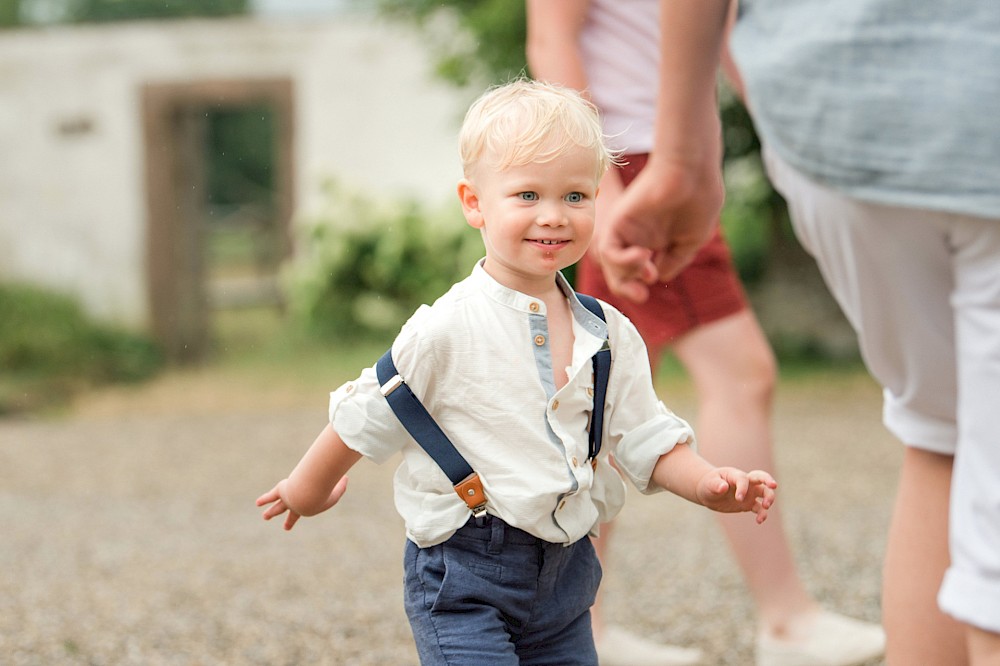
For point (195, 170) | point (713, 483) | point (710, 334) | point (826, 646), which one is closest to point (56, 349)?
point (195, 170)

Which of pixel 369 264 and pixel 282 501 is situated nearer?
pixel 282 501

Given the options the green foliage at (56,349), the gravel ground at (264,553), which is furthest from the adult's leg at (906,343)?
the green foliage at (56,349)

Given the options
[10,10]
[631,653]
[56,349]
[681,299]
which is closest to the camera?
[681,299]

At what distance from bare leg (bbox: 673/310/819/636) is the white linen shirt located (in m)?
0.81

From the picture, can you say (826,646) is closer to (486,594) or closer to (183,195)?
(486,594)

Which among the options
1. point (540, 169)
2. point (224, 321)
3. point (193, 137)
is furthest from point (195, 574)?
point (224, 321)

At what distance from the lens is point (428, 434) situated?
1552 mm

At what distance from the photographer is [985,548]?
124cm

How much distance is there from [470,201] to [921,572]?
76cm

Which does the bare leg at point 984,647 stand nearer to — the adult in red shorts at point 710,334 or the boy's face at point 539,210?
the boy's face at point 539,210

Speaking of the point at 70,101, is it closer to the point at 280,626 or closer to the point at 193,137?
the point at 193,137

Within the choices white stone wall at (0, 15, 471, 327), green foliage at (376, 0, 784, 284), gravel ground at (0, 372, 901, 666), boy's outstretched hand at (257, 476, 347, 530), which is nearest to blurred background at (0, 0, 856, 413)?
white stone wall at (0, 15, 471, 327)

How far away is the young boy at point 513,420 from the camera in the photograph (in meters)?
1.56

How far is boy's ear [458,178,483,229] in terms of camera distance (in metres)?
1.63
